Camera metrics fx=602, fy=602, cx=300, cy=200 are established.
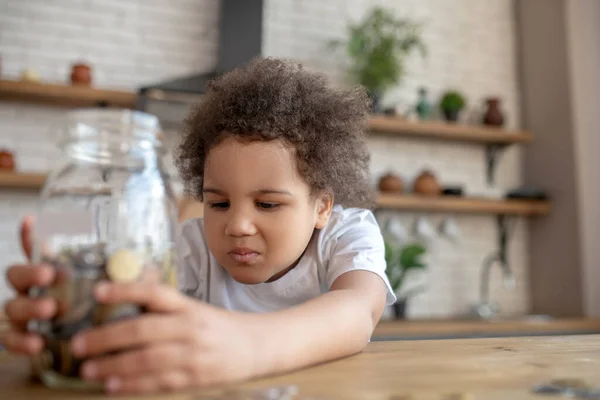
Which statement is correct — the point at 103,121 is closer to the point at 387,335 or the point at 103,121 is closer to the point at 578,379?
the point at 578,379

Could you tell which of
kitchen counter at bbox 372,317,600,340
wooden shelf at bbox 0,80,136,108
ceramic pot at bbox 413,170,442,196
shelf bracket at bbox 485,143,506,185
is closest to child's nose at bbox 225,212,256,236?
kitchen counter at bbox 372,317,600,340

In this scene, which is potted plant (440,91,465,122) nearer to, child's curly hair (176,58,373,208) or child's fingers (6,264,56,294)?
child's curly hair (176,58,373,208)

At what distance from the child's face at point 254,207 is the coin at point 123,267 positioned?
1.16 ft

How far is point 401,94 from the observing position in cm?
354

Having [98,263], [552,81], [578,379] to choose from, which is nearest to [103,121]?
[98,263]

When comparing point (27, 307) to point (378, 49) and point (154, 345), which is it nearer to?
point (154, 345)

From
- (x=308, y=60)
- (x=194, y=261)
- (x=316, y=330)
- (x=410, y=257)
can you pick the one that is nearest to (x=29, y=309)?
(x=316, y=330)

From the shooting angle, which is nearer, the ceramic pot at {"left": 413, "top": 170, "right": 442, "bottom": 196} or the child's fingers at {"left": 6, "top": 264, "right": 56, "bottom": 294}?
the child's fingers at {"left": 6, "top": 264, "right": 56, "bottom": 294}

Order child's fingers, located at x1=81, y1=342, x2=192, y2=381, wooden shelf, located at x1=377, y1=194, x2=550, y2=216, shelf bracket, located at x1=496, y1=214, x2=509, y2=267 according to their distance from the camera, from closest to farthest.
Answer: child's fingers, located at x1=81, y1=342, x2=192, y2=381 < wooden shelf, located at x1=377, y1=194, x2=550, y2=216 < shelf bracket, located at x1=496, y1=214, x2=509, y2=267

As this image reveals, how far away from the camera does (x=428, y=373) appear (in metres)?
0.53

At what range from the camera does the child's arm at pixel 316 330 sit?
510 mm

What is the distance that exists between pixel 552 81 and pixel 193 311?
141 inches

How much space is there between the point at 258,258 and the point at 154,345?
449mm

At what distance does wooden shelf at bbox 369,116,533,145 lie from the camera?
10.5 feet
